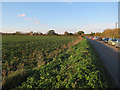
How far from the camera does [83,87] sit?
134 inches

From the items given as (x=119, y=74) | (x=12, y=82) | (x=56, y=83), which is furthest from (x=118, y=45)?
(x=12, y=82)

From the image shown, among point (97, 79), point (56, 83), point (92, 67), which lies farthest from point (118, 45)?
point (56, 83)

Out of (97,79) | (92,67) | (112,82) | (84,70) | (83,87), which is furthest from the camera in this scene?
(92,67)

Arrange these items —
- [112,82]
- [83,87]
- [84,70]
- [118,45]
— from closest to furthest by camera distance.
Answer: [83,87] → [112,82] → [84,70] → [118,45]

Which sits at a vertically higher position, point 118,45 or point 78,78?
point 118,45

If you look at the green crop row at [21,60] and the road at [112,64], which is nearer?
the green crop row at [21,60]

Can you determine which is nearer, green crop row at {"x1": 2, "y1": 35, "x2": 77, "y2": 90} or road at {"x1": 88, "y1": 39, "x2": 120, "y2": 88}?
green crop row at {"x1": 2, "y1": 35, "x2": 77, "y2": 90}

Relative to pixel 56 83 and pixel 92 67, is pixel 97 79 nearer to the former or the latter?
pixel 92 67

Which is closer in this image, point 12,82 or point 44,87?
point 44,87

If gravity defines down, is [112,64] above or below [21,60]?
below

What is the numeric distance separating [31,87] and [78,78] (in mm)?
1917

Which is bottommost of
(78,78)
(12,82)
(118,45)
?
(12,82)

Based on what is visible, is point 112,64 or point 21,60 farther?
point 21,60

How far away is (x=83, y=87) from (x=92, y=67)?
70.4 inches
